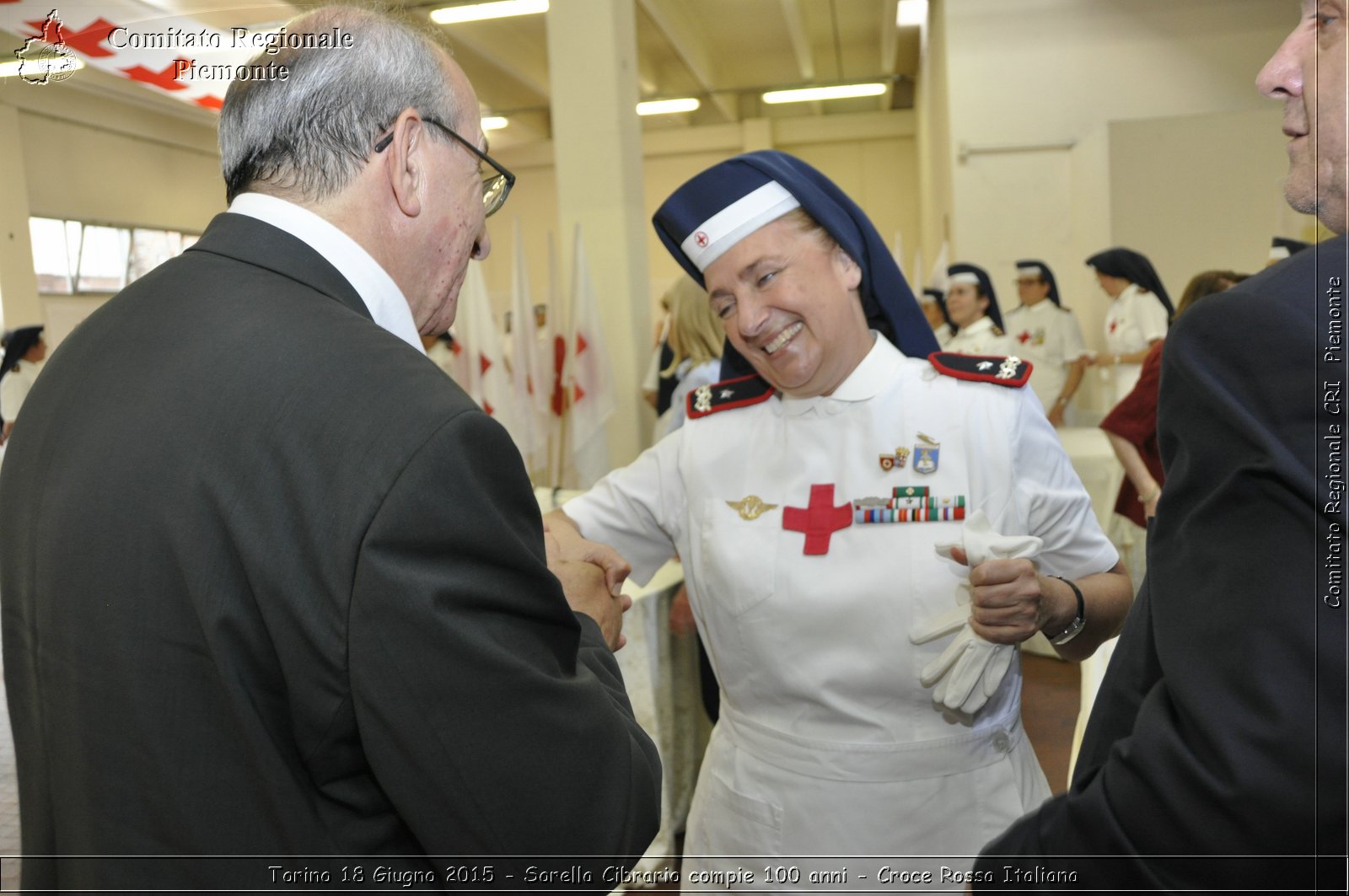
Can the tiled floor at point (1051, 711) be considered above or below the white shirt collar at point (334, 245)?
below

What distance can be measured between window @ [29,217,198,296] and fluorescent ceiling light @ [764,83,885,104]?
36.8 ft

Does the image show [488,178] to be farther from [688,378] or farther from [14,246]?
[14,246]

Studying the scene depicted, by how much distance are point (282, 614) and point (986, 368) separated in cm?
125

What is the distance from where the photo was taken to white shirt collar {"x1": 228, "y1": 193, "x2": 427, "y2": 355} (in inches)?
39.0

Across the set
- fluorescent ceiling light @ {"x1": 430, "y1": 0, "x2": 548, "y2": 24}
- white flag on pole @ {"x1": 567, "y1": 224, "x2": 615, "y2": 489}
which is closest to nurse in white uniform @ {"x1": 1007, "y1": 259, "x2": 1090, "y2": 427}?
white flag on pole @ {"x1": 567, "y1": 224, "x2": 615, "y2": 489}

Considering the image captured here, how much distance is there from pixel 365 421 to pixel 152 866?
44cm

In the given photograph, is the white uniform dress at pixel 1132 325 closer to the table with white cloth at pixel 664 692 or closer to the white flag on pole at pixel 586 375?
the white flag on pole at pixel 586 375

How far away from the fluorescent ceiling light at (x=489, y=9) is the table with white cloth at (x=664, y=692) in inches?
246

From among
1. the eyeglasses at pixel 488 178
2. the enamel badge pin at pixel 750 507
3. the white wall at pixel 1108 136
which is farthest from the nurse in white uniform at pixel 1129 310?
the eyeglasses at pixel 488 178

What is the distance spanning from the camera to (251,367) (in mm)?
850

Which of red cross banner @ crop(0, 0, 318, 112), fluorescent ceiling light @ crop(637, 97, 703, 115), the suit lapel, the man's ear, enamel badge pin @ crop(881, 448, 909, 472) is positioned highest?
fluorescent ceiling light @ crop(637, 97, 703, 115)

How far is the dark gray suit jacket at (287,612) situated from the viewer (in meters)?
0.82

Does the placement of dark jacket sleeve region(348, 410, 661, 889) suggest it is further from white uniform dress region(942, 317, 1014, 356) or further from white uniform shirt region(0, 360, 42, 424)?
white uniform dress region(942, 317, 1014, 356)

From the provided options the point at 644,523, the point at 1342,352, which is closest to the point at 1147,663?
the point at 1342,352
